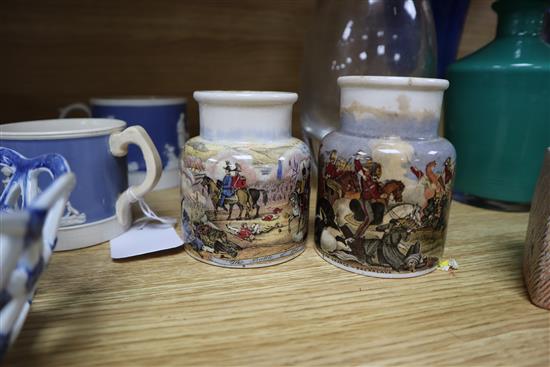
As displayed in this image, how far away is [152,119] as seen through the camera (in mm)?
654

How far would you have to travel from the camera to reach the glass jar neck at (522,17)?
1.94ft

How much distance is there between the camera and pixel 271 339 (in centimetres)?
33

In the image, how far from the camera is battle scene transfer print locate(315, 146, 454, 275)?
16.2 inches

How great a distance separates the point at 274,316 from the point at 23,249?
200 millimetres

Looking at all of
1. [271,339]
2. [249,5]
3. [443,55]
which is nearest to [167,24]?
[249,5]

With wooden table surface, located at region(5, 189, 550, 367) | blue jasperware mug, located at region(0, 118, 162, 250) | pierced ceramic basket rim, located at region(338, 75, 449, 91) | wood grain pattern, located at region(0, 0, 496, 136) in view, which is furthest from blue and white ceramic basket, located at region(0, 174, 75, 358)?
wood grain pattern, located at region(0, 0, 496, 136)

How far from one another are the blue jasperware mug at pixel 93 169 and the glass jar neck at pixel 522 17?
521 mm

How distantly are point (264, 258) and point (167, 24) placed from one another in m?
0.50

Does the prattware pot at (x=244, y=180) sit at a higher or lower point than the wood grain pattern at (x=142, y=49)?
lower

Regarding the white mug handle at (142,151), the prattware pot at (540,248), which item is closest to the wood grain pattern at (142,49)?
the white mug handle at (142,151)

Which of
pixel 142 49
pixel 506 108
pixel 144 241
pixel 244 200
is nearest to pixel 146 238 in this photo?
pixel 144 241

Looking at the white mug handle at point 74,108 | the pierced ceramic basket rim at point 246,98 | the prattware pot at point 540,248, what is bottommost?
the prattware pot at point 540,248

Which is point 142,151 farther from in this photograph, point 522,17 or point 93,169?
point 522,17

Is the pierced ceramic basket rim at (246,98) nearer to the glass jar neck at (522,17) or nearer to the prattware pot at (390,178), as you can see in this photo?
the prattware pot at (390,178)
